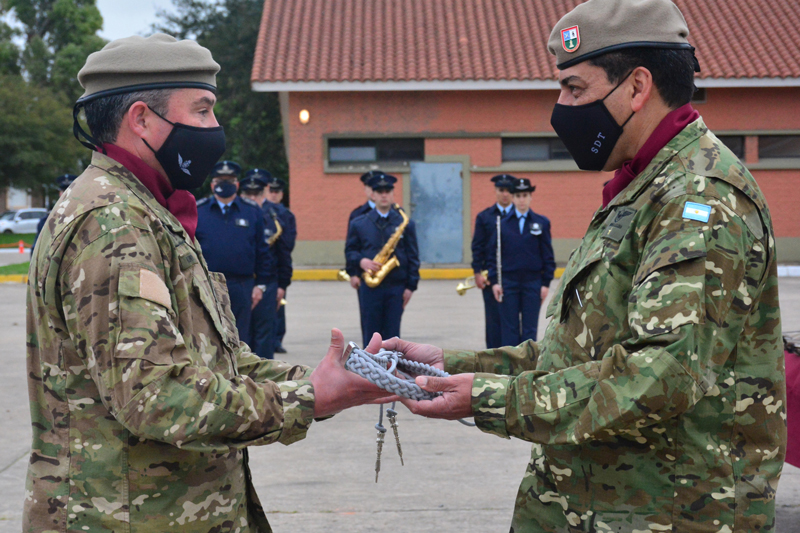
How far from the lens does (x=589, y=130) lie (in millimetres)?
2217

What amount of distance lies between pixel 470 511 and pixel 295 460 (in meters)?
1.43

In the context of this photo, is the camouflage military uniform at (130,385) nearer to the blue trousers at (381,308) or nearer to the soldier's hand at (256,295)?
the soldier's hand at (256,295)

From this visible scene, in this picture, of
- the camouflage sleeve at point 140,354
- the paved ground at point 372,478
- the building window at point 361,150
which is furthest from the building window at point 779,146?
the camouflage sleeve at point 140,354

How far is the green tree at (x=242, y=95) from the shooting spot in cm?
2838

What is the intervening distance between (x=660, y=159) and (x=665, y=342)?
0.49 metres

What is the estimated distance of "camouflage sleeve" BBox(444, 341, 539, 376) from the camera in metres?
2.51

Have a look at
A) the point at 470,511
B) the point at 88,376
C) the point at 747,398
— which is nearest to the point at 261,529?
the point at 88,376

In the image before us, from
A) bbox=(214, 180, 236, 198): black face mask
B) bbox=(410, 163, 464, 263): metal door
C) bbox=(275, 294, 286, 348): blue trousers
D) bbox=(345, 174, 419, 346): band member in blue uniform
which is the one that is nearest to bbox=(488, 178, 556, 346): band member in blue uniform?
bbox=(345, 174, 419, 346): band member in blue uniform

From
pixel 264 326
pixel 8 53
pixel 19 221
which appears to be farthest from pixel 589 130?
pixel 8 53

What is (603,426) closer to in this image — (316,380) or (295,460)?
Answer: (316,380)

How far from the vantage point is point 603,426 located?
178cm

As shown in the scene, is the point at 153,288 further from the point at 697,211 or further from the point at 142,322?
the point at 697,211

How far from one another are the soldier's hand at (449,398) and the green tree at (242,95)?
27040 mm

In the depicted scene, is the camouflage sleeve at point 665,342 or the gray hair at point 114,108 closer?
the camouflage sleeve at point 665,342
